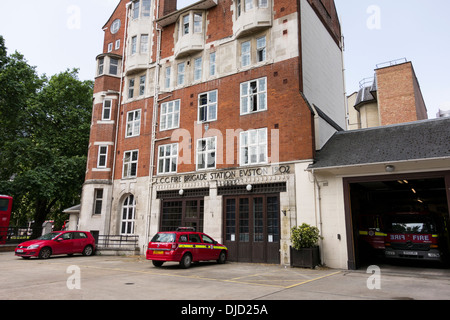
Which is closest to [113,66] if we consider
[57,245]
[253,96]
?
[253,96]

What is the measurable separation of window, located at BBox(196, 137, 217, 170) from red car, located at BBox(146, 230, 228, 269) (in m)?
5.82

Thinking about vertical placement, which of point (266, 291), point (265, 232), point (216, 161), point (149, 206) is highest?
point (216, 161)

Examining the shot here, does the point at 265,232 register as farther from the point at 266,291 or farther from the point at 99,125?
the point at 99,125

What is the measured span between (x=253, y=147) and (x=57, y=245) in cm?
1295

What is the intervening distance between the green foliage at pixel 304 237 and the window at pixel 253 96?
299 inches

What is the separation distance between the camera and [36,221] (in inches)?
1334

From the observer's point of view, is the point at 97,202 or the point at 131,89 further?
the point at 131,89

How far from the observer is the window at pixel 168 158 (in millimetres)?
22922

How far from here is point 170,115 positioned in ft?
79.2

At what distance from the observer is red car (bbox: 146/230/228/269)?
1463 centimetres

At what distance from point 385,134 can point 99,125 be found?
21.3m
